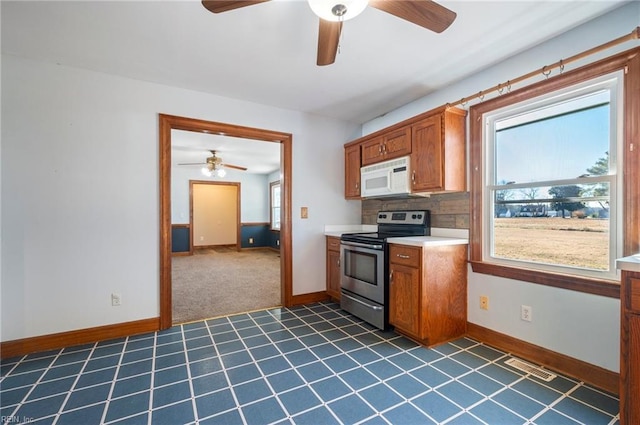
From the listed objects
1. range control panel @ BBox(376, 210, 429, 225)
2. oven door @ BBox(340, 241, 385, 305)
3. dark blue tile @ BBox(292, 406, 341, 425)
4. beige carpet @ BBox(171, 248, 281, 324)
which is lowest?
beige carpet @ BBox(171, 248, 281, 324)

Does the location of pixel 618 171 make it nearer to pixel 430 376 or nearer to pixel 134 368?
pixel 430 376

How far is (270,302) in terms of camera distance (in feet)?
11.7

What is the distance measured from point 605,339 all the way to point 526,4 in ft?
7.19

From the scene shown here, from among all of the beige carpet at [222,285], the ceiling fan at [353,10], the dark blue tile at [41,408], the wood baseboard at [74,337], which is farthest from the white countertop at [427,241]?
the dark blue tile at [41,408]

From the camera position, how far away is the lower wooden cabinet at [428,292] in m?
2.32

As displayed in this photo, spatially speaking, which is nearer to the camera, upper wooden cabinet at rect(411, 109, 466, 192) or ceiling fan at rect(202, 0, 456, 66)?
ceiling fan at rect(202, 0, 456, 66)

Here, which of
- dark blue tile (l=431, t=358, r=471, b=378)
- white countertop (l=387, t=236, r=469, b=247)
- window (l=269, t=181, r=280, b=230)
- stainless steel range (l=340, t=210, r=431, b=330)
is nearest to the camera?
dark blue tile (l=431, t=358, r=471, b=378)

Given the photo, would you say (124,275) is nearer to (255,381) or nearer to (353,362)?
(255,381)

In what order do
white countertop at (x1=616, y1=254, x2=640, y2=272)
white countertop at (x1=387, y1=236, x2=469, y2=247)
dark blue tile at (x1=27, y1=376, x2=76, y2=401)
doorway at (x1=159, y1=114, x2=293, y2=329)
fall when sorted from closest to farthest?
white countertop at (x1=616, y1=254, x2=640, y2=272), dark blue tile at (x1=27, y1=376, x2=76, y2=401), white countertop at (x1=387, y1=236, x2=469, y2=247), doorway at (x1=159, y1=114, x2=293, y2=329)

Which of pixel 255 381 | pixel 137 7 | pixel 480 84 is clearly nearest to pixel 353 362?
pixel 255 381

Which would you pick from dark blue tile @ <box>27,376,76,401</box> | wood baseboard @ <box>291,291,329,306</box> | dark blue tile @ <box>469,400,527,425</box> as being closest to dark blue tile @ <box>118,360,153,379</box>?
dark blue tile @ <box>27,376,76,401</box>

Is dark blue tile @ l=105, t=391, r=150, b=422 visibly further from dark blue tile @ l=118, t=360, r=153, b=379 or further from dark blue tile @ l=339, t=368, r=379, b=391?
dark blue tile @ l=339, t=368, r=379, b=391

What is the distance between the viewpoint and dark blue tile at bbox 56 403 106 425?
1.49 metres

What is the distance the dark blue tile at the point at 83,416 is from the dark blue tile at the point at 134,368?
1.09ft
